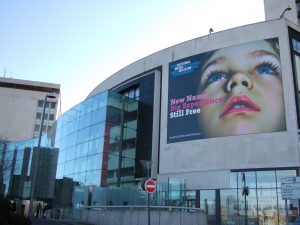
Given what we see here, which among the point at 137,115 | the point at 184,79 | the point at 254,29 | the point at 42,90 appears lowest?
the point at 137,115

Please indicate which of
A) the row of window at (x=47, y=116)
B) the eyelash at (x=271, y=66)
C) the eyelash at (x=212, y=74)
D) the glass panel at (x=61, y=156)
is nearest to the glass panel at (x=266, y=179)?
the eyelash at (x=271, y=66)

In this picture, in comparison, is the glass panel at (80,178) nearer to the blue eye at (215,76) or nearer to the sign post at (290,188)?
the blue eye at (215,76)

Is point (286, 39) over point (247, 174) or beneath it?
A: over

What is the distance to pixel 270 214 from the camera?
103 feet

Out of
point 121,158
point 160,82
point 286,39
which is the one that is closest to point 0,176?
point 121,158

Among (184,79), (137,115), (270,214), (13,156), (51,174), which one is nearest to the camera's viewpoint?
(270,214)

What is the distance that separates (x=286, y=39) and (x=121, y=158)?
63.0 feet

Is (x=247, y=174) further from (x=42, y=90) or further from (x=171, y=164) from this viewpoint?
(x=42, y=90)

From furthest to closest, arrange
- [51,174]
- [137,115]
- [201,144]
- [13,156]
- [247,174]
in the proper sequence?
[13,156] < [51,174] < [137,115] < [201,144] < [247,174]

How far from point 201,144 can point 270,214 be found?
28.3ft

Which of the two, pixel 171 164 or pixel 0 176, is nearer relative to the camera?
pixel 171 164

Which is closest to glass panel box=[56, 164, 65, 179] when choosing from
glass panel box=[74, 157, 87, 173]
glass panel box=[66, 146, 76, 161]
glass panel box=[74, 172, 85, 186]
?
glass panel box=[66, 146, 76, 161]

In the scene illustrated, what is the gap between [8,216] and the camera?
1230 centimetres

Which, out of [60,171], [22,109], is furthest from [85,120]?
[22,109]
